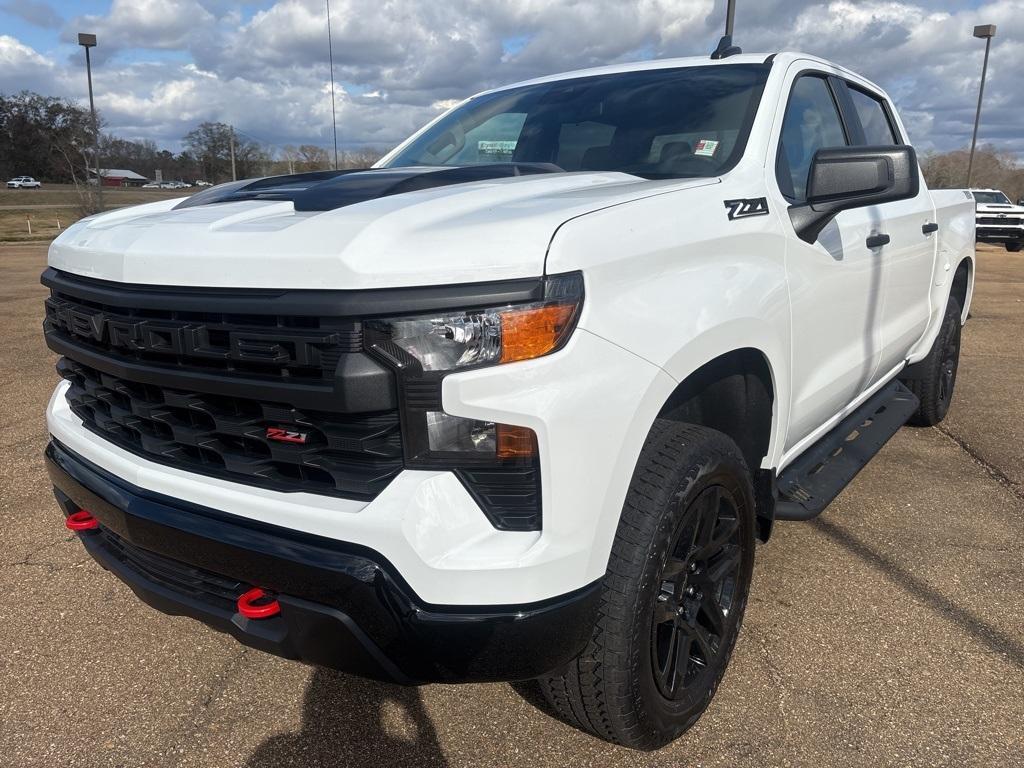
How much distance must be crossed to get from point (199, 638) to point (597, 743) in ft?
4.64

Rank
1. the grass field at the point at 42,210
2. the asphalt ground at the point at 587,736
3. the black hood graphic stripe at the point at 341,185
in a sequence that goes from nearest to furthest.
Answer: the black hood graphic stripe at the point at 341,185
the asphalt ground at the point at 587,736
the grass field at the point at 42,210

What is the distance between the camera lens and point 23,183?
6988 cm

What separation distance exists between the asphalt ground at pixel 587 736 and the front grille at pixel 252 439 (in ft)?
2.79

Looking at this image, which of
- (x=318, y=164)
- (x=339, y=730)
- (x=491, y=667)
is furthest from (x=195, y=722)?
(x=318, y=164)

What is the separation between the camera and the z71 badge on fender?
2.27m

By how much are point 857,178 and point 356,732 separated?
7.20 ft

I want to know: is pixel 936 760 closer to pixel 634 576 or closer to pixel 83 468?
pixel 634 576

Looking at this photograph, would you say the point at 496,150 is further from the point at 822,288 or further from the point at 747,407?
the point at 747,407

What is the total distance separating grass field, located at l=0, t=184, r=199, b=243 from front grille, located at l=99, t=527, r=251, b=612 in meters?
18.8

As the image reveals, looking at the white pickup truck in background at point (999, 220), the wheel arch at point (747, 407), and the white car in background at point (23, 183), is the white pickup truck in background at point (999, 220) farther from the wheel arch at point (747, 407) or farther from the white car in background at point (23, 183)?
the white car in background at point (23, 183)

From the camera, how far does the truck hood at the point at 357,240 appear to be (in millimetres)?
1604

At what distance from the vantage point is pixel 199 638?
274 centimetres

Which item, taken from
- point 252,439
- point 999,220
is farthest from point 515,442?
point 999,220

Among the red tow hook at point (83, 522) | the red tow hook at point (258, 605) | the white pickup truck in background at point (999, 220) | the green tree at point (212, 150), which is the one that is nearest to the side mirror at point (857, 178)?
the red tow hook at point (258, 605)
